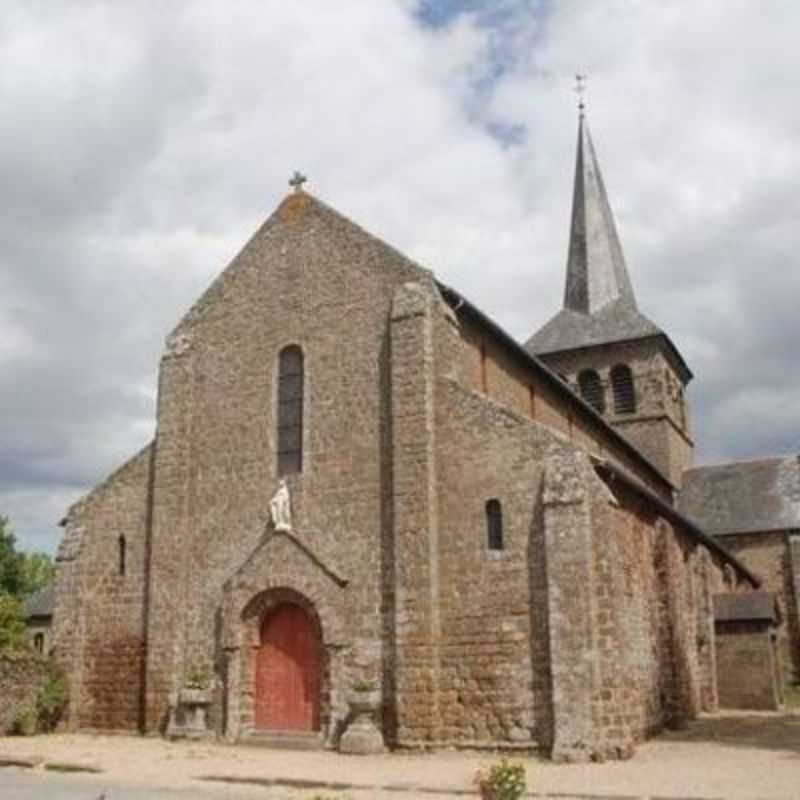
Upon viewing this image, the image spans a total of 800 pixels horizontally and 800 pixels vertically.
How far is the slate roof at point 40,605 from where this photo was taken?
43.7m

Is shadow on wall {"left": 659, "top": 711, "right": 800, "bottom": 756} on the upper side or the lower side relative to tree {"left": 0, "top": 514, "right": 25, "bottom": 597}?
lower

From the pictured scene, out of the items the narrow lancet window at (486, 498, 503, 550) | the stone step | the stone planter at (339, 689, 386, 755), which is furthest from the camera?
the stone step

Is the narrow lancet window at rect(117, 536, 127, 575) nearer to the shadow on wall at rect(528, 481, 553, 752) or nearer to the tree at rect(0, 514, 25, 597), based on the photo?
the shadow on wall at rect(528, 481, 553, 752)

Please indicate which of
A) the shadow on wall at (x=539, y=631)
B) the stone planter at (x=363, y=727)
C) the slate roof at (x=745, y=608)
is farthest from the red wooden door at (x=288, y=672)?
the slate roof at (x=745, y=608)

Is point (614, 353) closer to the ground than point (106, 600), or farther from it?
farther from it

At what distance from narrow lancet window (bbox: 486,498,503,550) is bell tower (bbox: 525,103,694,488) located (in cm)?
2336

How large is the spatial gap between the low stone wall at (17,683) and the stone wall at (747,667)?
18285mm

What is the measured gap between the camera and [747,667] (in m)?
28.3

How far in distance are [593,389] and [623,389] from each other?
1.20m

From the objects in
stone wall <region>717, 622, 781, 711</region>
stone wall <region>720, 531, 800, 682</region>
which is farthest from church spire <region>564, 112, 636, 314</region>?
stone wall <region>717, 622, 781, 711</region>

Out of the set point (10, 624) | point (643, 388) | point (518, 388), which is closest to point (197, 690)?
point (518, 388)

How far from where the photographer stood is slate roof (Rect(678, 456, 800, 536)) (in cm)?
3784

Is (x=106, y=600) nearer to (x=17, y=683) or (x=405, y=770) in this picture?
(x=17, y=683)

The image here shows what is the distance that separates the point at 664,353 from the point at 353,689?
25815mm
